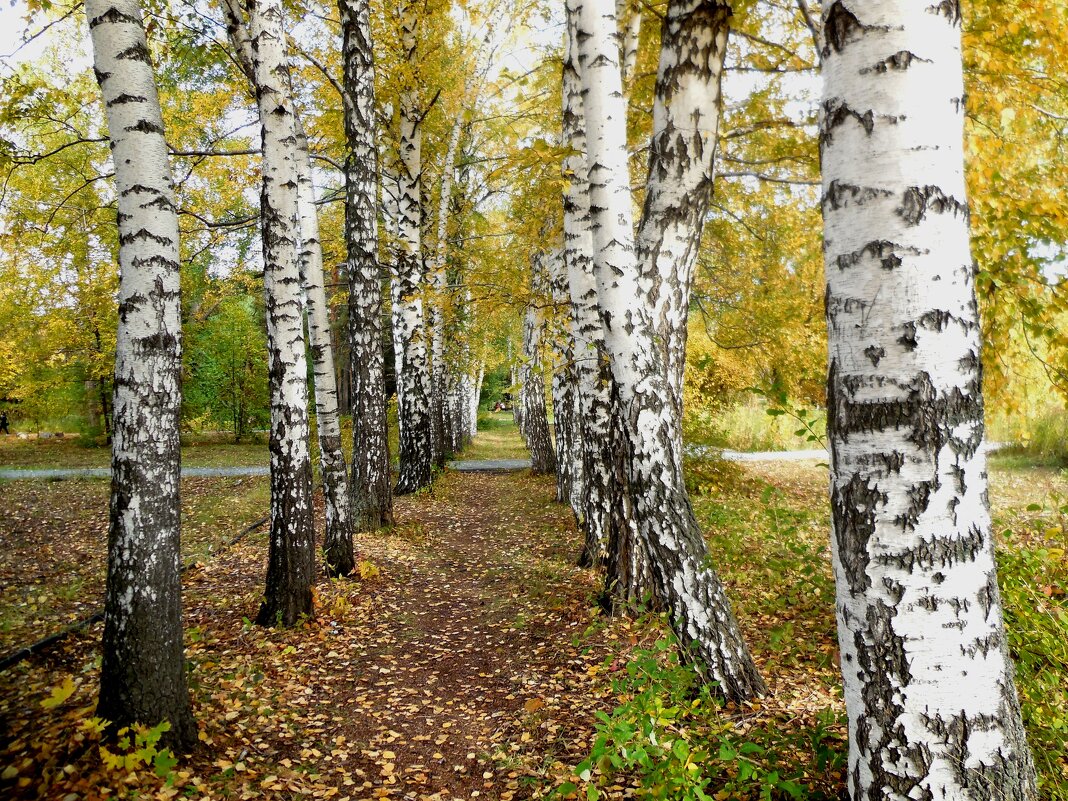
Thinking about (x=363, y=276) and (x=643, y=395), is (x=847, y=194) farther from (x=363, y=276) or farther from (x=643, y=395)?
(x=363, y=276)

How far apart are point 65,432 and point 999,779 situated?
110 feet

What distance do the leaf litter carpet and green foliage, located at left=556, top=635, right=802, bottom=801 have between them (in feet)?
1.76

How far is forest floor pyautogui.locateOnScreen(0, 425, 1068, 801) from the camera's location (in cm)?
287

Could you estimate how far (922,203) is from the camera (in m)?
1.70

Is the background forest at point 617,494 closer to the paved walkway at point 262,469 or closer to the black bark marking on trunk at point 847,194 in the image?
the black bark marking on trunk at point 847,194

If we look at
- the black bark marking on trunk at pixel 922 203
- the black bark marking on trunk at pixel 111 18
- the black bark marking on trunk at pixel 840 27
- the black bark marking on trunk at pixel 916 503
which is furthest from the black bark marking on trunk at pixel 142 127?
the black bark marking on trunk at pixel 916 503

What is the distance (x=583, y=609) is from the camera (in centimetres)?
562

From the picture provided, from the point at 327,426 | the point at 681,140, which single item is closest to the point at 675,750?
the point at 681,140

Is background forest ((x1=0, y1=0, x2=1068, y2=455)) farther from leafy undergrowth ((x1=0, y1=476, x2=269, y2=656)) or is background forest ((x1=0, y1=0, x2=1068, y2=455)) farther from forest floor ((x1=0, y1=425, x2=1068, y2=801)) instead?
leafy undergrowth ((x1=0, y1=476, x2=269, y2=656))

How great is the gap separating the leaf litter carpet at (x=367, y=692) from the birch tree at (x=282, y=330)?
494 mm

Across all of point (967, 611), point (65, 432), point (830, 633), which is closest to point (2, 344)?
point (65, 432)

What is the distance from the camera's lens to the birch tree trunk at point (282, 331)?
5.19 metres

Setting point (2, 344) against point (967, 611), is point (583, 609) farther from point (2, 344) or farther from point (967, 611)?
point (2, 344)

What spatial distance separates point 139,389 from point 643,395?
9.57 feet
